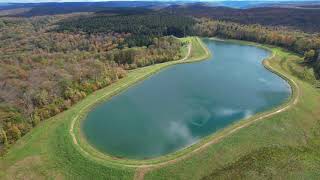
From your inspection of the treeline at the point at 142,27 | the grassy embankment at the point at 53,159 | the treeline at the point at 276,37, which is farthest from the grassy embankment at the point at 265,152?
the treeline at the point at 142,27

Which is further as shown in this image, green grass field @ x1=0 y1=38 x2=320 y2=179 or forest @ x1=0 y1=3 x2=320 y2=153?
forest @ x1=0 y1=3 x2=320 y2=153

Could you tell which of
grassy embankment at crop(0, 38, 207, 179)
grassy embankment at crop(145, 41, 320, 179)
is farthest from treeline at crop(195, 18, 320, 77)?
grassy embankment at crop(0, 38, 207, 179)

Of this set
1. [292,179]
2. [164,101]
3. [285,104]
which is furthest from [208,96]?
[292,179]

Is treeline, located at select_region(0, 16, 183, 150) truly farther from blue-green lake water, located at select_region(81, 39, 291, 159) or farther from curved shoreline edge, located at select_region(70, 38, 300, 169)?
blue-green lake water, located at select_region(81, 39, 291, 159)

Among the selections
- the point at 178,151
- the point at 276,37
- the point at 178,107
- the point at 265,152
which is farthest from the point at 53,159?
the point at 276,37

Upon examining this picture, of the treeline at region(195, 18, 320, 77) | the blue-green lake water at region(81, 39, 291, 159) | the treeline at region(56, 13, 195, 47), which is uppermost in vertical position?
the treeline at region(56, 13, 195, 47)

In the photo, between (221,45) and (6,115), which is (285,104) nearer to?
(6,115)

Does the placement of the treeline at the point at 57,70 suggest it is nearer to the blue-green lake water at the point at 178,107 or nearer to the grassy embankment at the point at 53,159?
the grassy embankment at the point at 53,159
